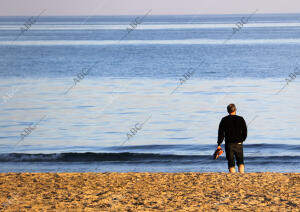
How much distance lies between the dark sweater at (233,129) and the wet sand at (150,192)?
66 centimetres

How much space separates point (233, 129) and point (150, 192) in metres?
1.96

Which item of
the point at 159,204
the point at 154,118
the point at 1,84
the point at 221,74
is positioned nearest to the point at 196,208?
the point at 159,204

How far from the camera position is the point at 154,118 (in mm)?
21859

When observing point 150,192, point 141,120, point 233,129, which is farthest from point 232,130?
point 141,120

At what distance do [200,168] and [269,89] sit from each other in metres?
17.3

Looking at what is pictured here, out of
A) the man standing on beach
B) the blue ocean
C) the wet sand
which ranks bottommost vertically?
the wet sand

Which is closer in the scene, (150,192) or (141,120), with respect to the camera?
(150,192)

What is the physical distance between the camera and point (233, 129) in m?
10.0

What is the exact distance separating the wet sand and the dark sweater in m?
0.66

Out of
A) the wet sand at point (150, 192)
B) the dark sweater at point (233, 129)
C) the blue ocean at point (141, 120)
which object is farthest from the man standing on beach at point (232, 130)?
the blue ocean at point (141, 120)

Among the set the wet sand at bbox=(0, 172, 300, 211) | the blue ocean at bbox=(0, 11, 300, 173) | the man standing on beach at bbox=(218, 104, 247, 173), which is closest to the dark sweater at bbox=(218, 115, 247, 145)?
the man standing on beach at bbox=(218, 104, 247, 173)

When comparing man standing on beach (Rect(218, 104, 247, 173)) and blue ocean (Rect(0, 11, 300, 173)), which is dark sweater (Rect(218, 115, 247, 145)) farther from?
blue ocean (Rect(0, 11, 300, 173))

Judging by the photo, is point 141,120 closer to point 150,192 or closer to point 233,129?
point 233,129

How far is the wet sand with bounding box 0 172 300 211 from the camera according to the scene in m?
8.12
